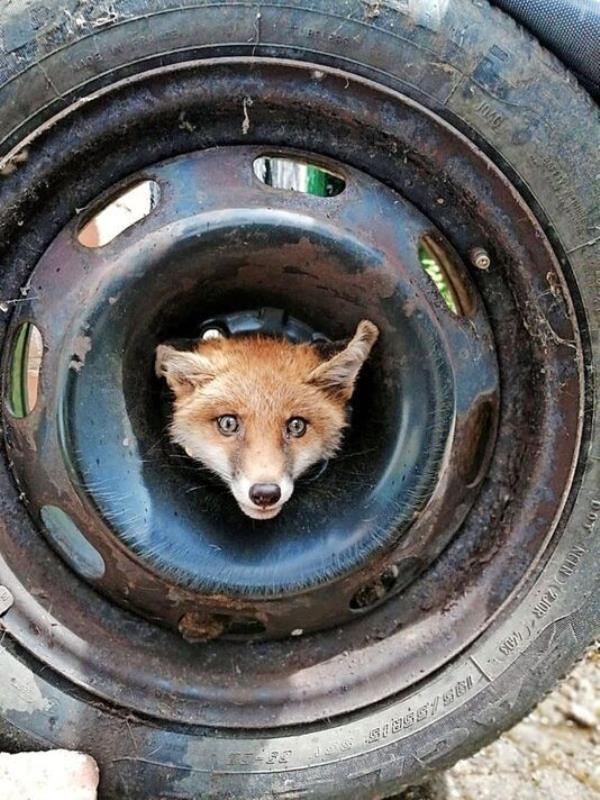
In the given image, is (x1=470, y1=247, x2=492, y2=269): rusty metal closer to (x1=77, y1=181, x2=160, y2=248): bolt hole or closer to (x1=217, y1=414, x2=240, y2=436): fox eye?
(x1=77, y1=181, x2=160, y2=248): bolt hole

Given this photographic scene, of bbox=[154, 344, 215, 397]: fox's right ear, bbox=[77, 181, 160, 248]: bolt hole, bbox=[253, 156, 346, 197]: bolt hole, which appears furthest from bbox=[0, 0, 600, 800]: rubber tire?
bbox=[154, 344, 215, 397]: fox's right ear

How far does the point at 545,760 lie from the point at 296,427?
118 centimetres

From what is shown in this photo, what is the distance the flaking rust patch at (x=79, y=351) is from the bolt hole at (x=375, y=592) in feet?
2.72

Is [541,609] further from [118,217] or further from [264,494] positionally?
[118,217]

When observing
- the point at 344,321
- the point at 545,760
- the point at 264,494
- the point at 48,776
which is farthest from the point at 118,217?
the point at 545,760

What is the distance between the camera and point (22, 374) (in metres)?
2.02

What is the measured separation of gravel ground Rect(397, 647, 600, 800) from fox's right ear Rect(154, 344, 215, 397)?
47.9 inches

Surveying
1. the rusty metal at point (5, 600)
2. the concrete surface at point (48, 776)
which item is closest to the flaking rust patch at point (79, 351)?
the rusty metal at point (5, 600)

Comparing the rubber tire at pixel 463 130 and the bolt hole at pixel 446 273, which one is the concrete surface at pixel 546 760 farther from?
the bolt hole at pixel 446 273

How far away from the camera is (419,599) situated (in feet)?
6.84

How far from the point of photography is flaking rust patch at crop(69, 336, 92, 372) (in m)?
1.86

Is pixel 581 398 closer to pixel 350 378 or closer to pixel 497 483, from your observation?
pixel 497 483

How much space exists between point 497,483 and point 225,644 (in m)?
0.75

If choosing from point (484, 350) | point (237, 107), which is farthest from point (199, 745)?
point (237, 107)
